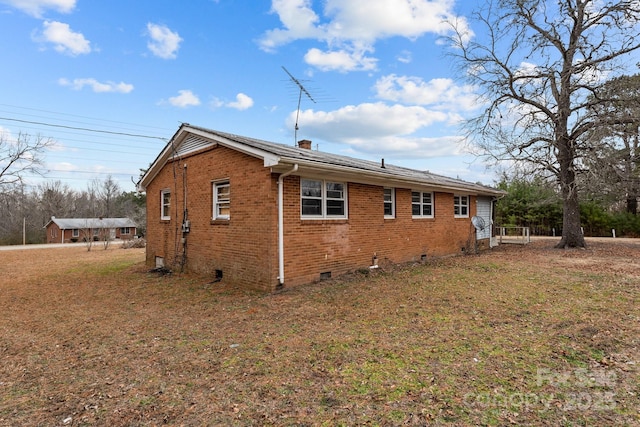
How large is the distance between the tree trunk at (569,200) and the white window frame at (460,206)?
4842 millimetres

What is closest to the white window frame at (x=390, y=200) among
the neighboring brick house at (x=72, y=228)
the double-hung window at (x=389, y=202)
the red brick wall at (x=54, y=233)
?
the double-hung window at (x=389, y=202)

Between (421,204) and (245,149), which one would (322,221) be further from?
(421,204)

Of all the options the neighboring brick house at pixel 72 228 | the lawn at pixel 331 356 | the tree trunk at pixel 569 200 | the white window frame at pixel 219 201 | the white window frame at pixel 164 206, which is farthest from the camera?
the neighboring brick house at pixel 72 228

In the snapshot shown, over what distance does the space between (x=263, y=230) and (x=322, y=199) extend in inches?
74.1

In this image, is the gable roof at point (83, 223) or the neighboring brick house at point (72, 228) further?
the neighboring brick house at point (72, 228)

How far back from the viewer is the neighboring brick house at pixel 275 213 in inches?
293

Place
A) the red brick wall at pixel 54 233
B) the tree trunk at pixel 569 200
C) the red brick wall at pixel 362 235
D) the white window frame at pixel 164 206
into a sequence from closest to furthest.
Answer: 1. the red brick wall at pixel 362 235
2. the white window frame at pixel 164 206
3. the tree trunk at pixel 569 200
4. the red brick wall at pixel 54 233

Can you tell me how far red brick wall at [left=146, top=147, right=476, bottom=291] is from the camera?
24.7 ft

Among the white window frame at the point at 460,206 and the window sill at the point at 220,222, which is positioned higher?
the white window frame at the point at 460,206

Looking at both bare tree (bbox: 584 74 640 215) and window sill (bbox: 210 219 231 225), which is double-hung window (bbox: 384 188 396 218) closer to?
window sill (bbox: 210 219 231 225)

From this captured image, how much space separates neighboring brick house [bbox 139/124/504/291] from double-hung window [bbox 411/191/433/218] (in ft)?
0.20

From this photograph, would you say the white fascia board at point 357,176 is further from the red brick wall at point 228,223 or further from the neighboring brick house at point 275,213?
the red brick wall at point 228,223


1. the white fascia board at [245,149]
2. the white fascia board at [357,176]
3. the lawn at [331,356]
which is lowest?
the lawn at [331,356]

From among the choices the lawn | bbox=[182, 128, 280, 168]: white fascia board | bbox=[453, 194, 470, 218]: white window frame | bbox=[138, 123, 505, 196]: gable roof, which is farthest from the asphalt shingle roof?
bbox=[453, 194, 470, 218]: white window frame
